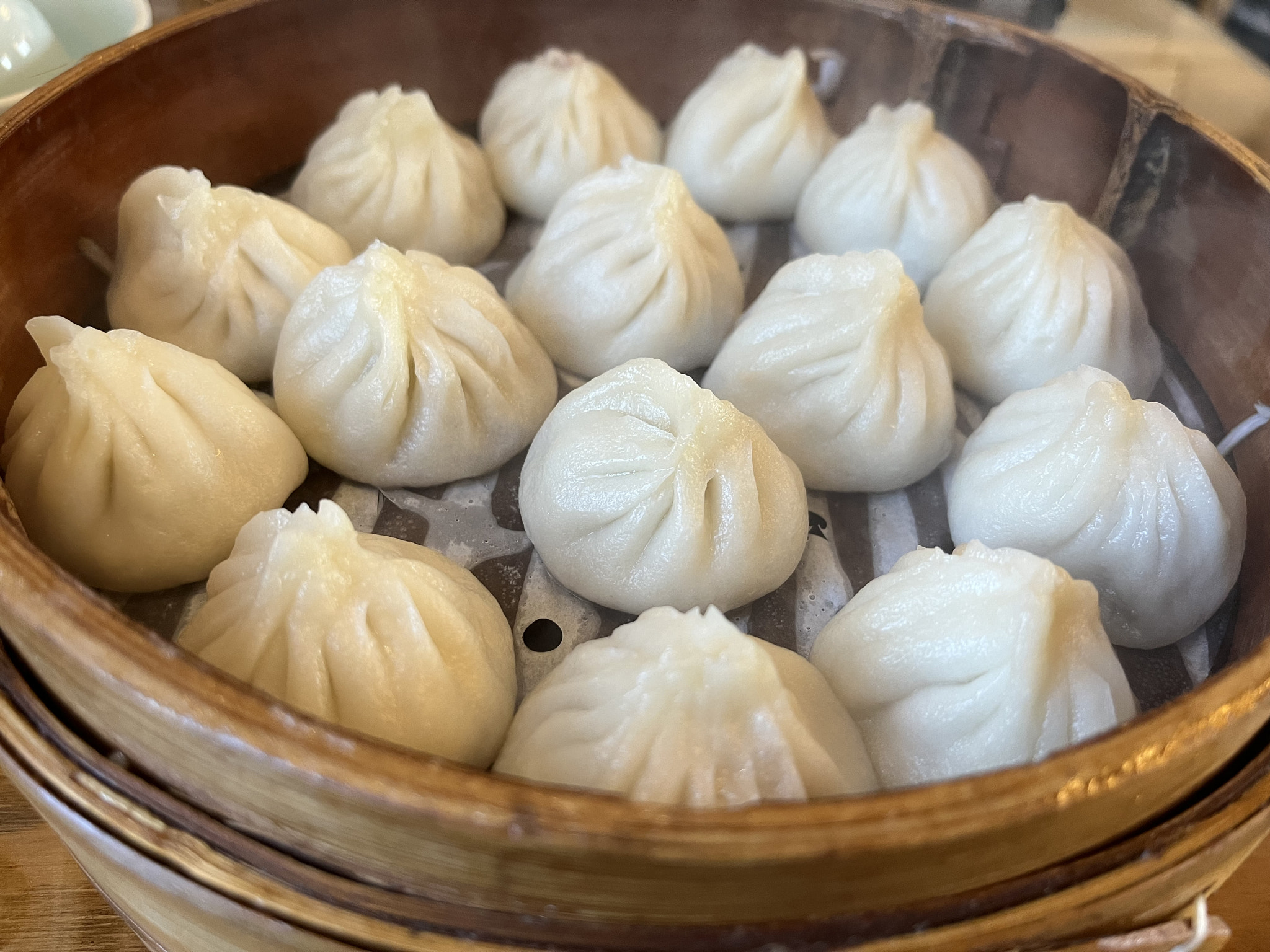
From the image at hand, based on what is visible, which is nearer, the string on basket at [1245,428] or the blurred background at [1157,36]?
the string on basket at [1245,428]

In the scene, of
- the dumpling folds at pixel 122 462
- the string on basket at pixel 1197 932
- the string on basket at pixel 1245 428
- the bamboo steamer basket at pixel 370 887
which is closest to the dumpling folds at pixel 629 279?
the dumpling folds at pixel 122 462

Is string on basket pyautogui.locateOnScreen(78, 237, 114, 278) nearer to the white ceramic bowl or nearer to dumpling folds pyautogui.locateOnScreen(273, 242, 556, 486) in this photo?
dumpling folds pyautogui.locateOnScreen(273, 242, 556, 486)

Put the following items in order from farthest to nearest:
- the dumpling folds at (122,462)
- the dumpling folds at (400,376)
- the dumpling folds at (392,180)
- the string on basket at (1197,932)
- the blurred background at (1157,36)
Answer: the blurred background at (1157,36) → the dumpling folds at (392,180) → the dumpling folds at (400,376) → the dumpling folds at (122,462) → the string on basket at (1197,932)

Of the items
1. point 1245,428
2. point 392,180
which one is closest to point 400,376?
point 392,180

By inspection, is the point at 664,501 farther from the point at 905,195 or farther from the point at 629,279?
the point at 905,195

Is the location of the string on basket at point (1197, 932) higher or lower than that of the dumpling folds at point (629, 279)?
lower

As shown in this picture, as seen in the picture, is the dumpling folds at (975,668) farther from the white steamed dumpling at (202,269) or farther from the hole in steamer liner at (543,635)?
the white steamed dumpling at (202,269)

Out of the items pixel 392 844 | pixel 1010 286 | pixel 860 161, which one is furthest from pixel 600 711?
pixel 860 161
